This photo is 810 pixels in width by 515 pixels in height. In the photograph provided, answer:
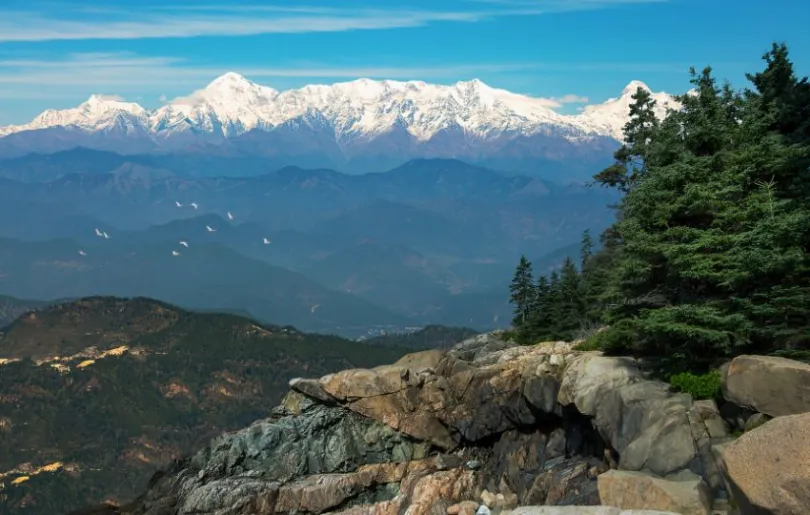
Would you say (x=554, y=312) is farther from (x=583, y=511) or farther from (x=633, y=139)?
(x=583, y=511)

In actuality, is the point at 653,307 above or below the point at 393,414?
above

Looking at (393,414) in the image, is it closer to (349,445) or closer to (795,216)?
(349,445)

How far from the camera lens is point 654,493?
89.4 ft

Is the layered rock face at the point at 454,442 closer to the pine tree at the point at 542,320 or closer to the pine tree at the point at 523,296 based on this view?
the pine tree at the point at 542,320

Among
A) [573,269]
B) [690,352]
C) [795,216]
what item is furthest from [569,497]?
[573,269]

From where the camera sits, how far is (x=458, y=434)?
49344 mm

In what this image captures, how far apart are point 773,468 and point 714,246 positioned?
597 inches

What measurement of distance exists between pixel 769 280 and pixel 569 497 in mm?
14668

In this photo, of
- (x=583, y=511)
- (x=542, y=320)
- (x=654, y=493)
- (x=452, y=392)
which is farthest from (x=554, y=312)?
(x=583, y=511)

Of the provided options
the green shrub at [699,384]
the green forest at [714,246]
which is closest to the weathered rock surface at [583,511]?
the green shrub at [699,384]

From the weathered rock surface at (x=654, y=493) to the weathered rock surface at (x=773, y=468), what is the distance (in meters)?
2.00

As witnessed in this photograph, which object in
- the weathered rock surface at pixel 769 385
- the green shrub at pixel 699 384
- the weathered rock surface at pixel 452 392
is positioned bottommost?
the weathered rock surface at pixel 452 392

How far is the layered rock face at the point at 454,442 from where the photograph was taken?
32.9 m

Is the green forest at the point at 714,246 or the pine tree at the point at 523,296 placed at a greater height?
the green forest at the point at 714,246
